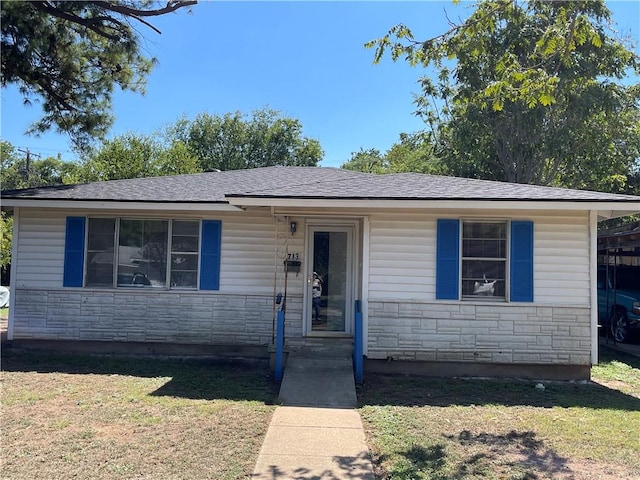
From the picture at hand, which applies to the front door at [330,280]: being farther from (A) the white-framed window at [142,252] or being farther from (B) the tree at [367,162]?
(B) the tree at [367,162]

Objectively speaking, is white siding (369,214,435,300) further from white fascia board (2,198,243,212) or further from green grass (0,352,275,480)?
white fascia board (2,198,243,212)

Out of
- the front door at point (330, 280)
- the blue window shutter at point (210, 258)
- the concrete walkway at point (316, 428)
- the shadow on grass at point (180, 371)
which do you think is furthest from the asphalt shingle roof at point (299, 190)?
the shadow on grass at point (180, 371)

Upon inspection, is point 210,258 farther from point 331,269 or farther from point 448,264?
point 448,264

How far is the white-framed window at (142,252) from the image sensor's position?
28.6 ft

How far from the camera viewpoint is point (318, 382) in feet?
21.9

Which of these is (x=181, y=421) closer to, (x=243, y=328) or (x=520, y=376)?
(x=243, y=328)

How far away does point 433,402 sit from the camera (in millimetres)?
6289

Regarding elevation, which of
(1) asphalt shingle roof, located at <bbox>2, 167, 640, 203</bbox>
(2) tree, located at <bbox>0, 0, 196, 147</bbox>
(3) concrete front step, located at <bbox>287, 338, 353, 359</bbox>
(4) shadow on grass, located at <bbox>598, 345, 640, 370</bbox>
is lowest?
(4) shadow on grass, located at <bbox>598, 345, 640, 370</bbox>

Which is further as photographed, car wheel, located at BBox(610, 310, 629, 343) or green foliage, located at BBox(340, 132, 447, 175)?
green foliage, located at BBox(340, 132, 447, 175)

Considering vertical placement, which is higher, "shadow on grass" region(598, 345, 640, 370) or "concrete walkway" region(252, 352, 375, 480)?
"concrete walkway" region(252, 352, 375, 480)

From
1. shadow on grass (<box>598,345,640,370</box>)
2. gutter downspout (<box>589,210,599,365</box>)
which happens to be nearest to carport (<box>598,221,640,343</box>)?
shadow on grass (<box>598,345,640,370</box>)

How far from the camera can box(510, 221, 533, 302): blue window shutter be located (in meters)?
7.58

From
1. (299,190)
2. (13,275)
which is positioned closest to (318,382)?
(299,190)

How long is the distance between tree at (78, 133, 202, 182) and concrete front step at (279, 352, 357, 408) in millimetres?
19970
